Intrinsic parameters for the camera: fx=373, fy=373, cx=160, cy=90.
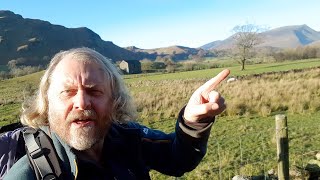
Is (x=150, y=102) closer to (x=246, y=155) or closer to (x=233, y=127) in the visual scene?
(x=233, y=127)

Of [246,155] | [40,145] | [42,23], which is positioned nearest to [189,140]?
[40,145]

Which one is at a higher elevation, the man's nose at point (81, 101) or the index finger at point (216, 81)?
the index finger at point (216, 81)

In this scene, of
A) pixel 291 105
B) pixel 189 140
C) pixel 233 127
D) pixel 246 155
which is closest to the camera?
pixel 189 140

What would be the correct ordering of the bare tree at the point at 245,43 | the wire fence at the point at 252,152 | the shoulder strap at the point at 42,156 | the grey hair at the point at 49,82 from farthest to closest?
the bare tree at the point at 245,43, the wire fence at the point at 252,152, the grey hair at the point at 49,82, the shoulder strap at the point at 42,156

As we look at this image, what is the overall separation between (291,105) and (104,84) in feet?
47.5

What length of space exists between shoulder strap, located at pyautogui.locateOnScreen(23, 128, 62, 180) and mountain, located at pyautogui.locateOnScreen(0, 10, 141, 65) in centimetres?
14064

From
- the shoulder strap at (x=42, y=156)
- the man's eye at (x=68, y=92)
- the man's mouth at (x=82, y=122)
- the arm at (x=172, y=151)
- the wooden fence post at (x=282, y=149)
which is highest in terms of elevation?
the man's eye at (x=68, y=92)

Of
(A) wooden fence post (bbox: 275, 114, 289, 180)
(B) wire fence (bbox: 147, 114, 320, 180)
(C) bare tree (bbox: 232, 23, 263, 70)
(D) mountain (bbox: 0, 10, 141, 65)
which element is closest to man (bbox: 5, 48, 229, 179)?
(A) wooden fence post (bbox: 275, 114, 289, 180)

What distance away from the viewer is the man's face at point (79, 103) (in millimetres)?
1736

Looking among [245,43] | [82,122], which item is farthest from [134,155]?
[245,43]

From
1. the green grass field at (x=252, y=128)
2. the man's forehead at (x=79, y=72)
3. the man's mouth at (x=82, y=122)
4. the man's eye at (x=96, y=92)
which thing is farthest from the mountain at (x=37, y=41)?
the man's mouth at (x=82, y=122)

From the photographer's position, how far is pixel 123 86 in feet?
7.27

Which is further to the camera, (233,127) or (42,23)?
(42,23)

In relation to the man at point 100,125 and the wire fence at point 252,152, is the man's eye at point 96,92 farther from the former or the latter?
the wire fence at point 252,152
